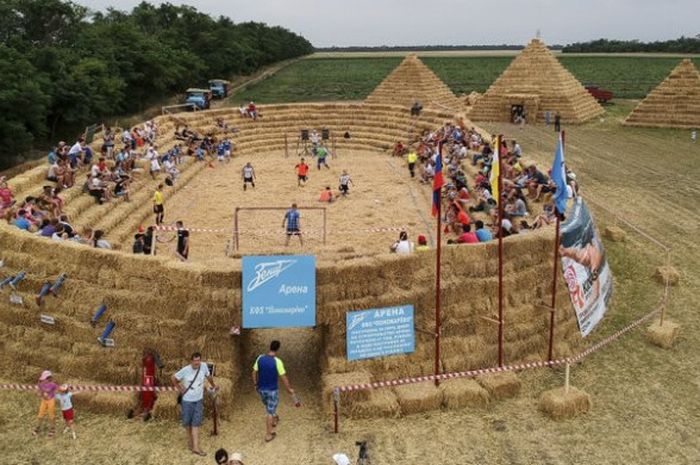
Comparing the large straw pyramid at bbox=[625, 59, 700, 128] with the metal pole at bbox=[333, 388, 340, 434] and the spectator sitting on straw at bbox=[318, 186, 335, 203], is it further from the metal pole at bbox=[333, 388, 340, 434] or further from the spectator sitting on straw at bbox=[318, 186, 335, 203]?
the metal pole at bbox=[333, 388, 340, 434]

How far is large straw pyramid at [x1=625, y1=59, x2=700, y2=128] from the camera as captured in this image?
46156mm

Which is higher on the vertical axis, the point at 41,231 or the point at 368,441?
the point at 41,231

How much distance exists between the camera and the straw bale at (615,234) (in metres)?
21.4

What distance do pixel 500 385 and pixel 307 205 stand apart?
14.9m

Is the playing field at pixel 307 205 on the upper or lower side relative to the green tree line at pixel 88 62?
lower

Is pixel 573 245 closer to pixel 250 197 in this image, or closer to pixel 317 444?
pixel 317 444

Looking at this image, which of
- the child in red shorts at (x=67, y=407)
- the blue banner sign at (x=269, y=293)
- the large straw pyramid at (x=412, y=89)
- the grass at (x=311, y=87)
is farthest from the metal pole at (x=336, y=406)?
the grass at (x=311, y=87)

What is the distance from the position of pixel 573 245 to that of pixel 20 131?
29.1 meters

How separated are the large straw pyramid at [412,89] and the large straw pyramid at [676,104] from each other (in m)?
13.2

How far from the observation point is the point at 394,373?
12469 mm

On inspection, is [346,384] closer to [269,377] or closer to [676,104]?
[269,377]

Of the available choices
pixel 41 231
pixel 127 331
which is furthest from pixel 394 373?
pixel 41 231

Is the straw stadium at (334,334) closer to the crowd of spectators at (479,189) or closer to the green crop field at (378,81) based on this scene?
the crowd of spectators at (479,189)

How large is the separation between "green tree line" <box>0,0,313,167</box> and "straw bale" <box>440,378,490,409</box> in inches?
1136
